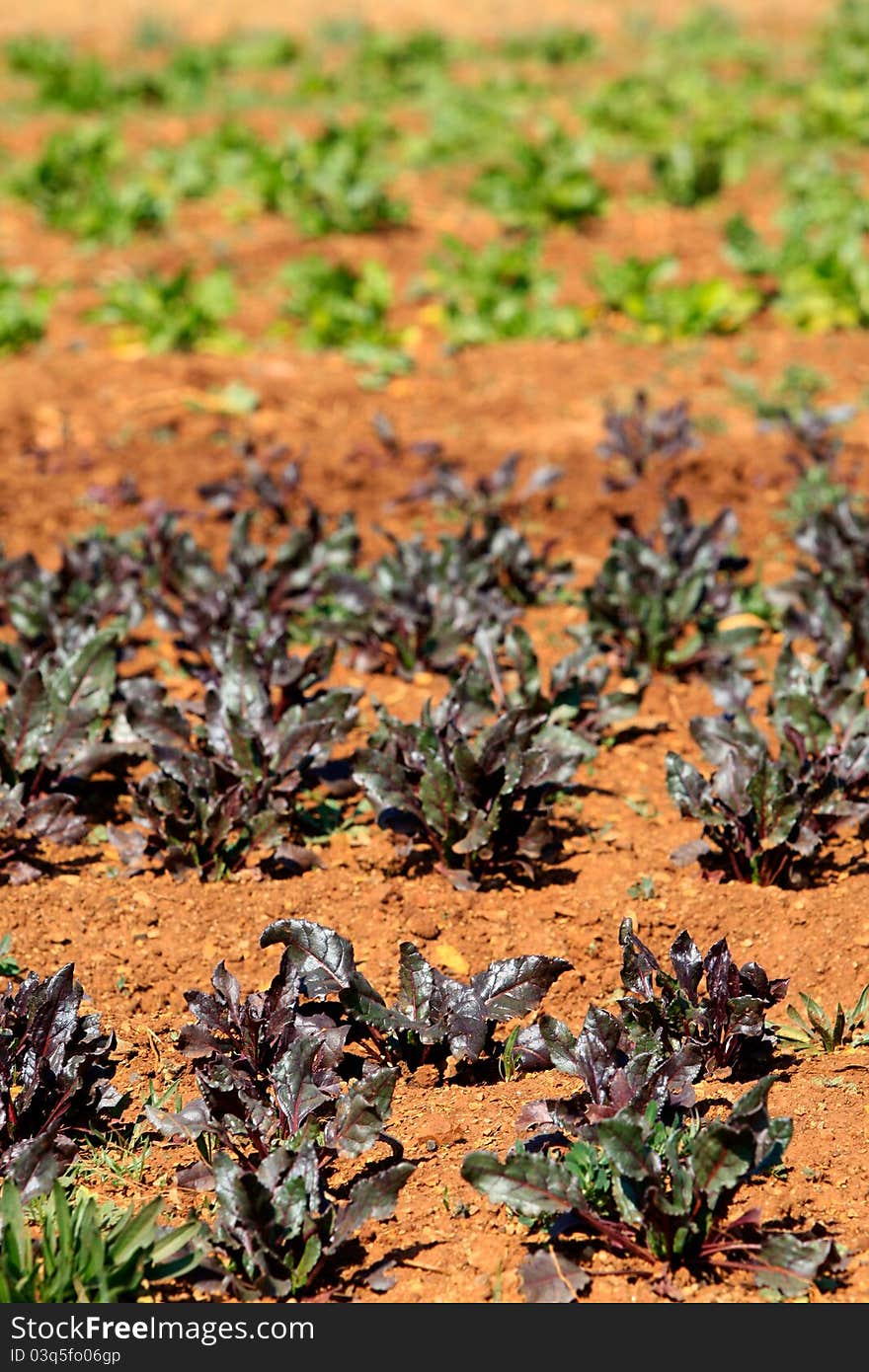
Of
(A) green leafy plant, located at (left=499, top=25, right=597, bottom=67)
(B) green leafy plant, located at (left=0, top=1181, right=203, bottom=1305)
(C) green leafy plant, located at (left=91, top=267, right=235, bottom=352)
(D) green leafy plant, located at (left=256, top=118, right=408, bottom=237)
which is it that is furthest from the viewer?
(A) green leafy plant, located at (left=499, top=25, right=597, bottom=67)

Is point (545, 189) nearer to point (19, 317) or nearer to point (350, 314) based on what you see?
point (350, 314)

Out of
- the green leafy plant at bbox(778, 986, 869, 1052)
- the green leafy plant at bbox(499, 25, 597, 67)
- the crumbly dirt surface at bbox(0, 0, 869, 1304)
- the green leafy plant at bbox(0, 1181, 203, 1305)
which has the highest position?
the green leafy plant at bbox(0, 1181, 203, 1305)

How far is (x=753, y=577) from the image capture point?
627 cm

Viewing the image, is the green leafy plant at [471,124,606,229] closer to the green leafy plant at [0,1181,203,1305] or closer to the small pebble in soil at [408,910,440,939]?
the small pebble in soil at [408,910,440,939]

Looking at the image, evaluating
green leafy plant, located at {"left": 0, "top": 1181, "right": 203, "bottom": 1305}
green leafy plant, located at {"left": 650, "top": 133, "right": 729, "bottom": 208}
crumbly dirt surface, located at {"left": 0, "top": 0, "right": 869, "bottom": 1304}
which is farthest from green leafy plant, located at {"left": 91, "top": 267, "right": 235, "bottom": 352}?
green leafy plant, located at {"left": 0, "top": 1181, "right": 203, "bottom": 1305}

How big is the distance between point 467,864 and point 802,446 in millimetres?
3339

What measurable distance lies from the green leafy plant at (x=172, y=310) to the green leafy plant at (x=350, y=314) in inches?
15.7

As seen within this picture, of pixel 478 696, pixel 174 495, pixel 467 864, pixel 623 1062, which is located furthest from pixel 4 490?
pixel 623 1062

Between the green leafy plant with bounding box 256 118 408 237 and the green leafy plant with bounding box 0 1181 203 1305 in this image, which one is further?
the green leafy plant with bounding box 256 118 408 237

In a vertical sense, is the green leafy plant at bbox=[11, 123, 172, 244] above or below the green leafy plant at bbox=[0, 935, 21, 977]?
below

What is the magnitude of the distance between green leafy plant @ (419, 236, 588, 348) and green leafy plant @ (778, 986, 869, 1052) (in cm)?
528

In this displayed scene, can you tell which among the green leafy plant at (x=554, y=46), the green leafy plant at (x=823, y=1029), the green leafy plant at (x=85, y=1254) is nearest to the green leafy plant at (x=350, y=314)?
the green leafy plant at (x=823, y=1029)

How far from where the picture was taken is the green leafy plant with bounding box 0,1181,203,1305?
8.95ft

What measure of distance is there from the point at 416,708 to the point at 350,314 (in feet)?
11.5
